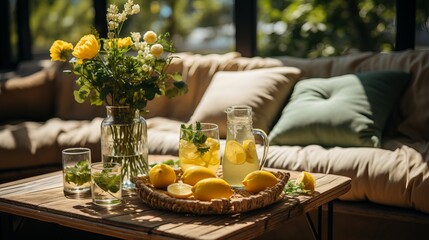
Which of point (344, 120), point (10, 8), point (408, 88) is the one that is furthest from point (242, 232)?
point (10, 8)

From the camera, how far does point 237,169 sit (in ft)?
5.80

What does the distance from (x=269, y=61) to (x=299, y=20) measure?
131 centimetres

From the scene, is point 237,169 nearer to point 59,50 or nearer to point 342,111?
point 59,50

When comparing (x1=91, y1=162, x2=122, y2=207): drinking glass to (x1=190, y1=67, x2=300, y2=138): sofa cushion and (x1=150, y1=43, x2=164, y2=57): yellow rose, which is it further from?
(x1=190, y1=67, x2=300, y2=138): sofa cushion

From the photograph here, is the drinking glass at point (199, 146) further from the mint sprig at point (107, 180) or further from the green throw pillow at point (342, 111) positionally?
the green throw pillow at point (342, 111)

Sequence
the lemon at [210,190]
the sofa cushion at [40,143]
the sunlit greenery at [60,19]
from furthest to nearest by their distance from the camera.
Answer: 1. the sunlit greenery at [60,19]
2. the sofa cushion at [40,143]
3. the lemon at [210,190]

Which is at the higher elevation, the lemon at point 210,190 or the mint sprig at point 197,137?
the mint sprig at point 197,137

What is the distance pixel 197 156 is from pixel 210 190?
0.23 meters

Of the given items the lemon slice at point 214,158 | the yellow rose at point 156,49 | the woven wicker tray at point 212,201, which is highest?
the yellow rose at point 156,49

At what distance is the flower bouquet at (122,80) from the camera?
177 centimetres

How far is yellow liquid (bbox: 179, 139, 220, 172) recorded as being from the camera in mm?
1791

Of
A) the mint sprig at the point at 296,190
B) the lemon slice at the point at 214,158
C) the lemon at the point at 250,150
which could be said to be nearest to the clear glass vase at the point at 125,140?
the lemon slice at the point at 214,158

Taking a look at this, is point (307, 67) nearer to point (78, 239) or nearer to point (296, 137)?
point (296, 137)

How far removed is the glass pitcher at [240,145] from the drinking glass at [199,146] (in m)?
0.05
